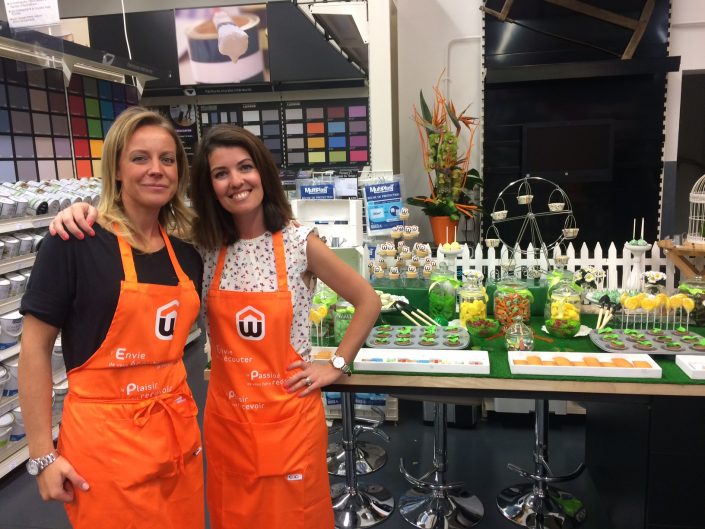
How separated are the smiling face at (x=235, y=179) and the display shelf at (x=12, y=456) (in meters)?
2.14

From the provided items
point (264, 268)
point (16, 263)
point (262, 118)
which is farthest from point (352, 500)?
point (262, 118)

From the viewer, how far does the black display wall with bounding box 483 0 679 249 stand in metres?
4.51

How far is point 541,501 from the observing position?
2.71 m

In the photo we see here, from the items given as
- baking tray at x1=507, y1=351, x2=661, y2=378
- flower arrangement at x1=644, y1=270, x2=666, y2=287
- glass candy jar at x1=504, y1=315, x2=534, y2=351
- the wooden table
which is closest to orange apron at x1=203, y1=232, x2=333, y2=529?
baking tray at x1=507, y1=351, x2=661, y2=378

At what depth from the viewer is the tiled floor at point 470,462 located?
8.87ft

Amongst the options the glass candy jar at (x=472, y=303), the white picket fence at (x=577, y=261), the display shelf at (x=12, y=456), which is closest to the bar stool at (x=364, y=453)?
the glass candy jar at (x=472, y=303)

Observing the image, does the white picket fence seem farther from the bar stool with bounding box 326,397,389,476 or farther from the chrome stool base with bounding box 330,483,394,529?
the chrome stool base with bounding box 330,483,394,529

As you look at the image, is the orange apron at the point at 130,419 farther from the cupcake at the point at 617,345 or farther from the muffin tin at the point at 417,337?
the cupcake at the point at 617,345

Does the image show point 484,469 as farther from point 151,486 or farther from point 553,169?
point 553,169

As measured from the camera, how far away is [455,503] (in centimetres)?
278

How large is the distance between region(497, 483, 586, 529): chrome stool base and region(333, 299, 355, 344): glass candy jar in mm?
1238

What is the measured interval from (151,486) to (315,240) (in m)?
0.80

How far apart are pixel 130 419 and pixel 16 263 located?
2168mm

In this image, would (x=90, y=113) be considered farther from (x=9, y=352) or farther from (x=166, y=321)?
(x=166, y=321)
